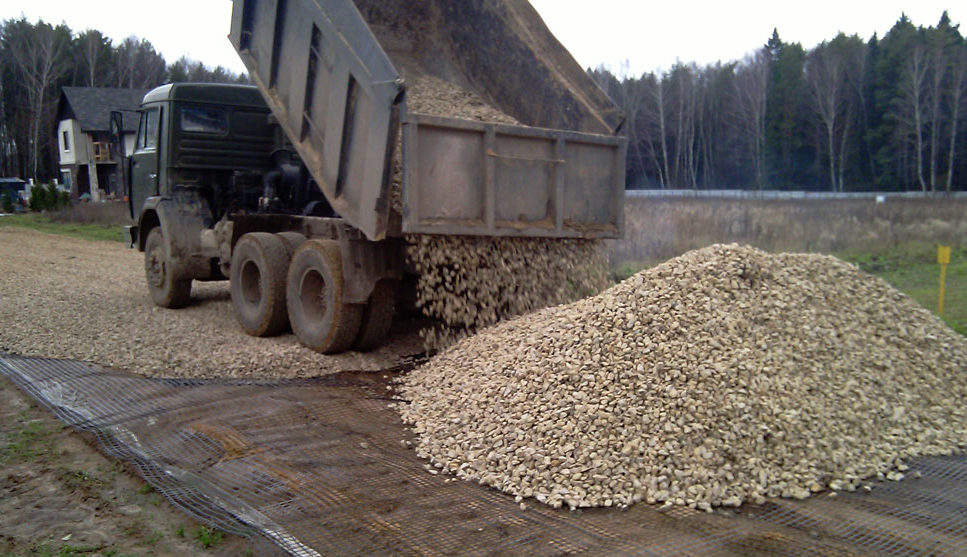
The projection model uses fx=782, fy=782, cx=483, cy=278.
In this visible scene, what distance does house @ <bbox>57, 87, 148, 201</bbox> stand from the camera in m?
41.7

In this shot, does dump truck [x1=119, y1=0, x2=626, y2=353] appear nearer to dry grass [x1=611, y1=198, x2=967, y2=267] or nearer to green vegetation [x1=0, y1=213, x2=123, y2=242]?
dry grass [x1=611, y1=198, x2=967, y2=267]

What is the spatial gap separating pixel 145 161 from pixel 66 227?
17.5 meters

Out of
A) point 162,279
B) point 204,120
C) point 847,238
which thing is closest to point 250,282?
point 162,279

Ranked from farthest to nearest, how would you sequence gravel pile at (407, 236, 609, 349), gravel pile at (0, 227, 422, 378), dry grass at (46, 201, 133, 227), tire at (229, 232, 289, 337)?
dry grass at (46, 201, 133, 227), tire at (229, 232, 289, 337), gravel pile at (0, 227, 422, 378), gravel pile at (407, 236, 609, 349)

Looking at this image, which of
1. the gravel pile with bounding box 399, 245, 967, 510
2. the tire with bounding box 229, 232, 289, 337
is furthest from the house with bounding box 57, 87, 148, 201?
the gravel pile with bounding box 399, 245, 967, 510

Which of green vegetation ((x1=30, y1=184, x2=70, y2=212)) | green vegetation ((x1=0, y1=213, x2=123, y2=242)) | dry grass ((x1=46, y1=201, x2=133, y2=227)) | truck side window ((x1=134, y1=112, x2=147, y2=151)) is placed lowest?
green vegetation ((x1=0, y1=213, x2=123, y2=242))

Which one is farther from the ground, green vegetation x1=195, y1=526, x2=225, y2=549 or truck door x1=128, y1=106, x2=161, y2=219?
truck door x1=128, y1=106, x2=161, y2=219

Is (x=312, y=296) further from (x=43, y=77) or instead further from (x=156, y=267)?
(x=43, y=77)

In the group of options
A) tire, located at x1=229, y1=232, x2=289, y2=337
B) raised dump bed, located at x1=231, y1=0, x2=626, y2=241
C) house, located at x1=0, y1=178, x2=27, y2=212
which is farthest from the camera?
house, located at x1=0, y1=178, x2=27, y2=212

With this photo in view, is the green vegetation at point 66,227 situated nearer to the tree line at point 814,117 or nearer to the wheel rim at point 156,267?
the wheel rim at point 156,267

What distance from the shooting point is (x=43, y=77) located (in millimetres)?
48188

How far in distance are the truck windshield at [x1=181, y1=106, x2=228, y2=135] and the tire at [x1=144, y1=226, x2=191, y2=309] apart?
4.61 feet

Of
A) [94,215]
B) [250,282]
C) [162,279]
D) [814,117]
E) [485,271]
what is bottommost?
[162,279]

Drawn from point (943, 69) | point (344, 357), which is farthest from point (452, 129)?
point (943, 69)
